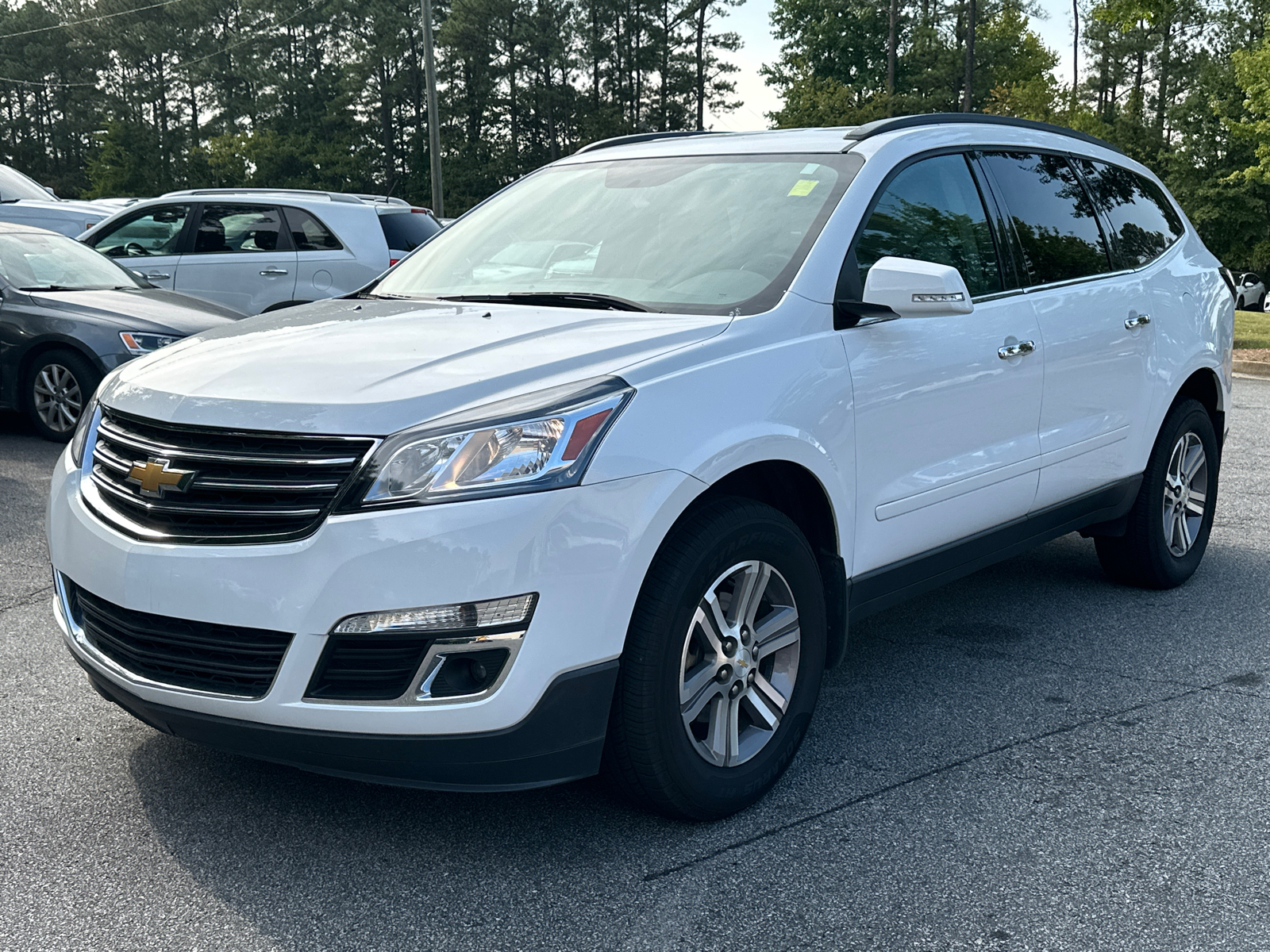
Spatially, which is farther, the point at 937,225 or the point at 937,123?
the point at 937,123

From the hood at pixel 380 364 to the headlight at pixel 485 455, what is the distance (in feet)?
0.21

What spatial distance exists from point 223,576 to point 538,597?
71 cm

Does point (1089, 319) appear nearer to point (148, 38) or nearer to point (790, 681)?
point (790, 681)

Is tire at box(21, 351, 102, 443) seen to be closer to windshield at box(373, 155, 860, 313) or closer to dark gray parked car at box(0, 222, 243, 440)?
dark gray parked car at box(0, 222, 243, 440)

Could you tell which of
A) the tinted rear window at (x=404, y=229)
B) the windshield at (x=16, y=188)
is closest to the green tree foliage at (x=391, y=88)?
the windshield at (x=16, y=188)

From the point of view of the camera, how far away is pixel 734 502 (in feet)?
10.3

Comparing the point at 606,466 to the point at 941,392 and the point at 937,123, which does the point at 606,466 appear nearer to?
the point at 941,392

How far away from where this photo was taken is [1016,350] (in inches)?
164

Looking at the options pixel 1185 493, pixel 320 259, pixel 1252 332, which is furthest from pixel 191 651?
pixel 1252 332

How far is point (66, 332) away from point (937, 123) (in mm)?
6748

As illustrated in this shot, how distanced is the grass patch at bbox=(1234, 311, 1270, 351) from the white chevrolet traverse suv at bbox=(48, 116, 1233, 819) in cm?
1286

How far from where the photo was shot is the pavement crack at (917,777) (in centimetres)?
300

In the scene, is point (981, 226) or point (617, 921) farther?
point (981, 226)

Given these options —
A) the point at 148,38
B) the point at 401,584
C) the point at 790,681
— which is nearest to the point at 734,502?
the point at 790,681
